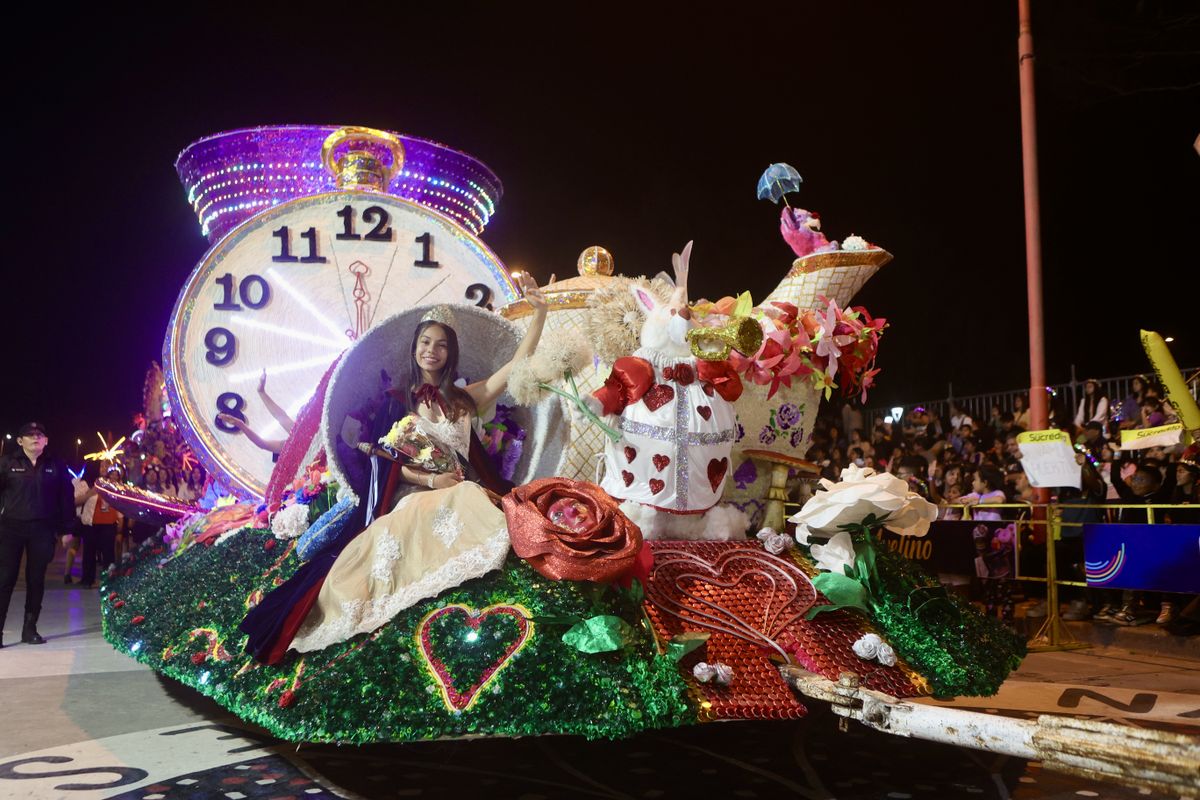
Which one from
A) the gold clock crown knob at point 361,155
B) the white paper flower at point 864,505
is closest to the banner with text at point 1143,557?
the white paper flower at point 864,505

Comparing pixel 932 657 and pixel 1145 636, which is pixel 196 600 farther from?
pixel 1145 636

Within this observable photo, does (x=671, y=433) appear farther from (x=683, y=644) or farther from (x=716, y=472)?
(x=683, y=644)

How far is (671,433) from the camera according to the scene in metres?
4.03

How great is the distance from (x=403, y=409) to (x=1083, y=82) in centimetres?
904

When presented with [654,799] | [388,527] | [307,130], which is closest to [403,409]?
[388,527]

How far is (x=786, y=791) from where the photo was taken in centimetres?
328

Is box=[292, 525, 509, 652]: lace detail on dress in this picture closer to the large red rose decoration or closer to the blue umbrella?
the large red rose decoration

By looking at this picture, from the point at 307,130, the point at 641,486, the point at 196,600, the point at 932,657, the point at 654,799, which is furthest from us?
the point at 307,130

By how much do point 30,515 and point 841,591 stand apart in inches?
224

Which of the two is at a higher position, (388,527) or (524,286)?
(524,286)

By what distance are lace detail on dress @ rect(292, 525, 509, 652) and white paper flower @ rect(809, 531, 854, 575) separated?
1245 millimetres

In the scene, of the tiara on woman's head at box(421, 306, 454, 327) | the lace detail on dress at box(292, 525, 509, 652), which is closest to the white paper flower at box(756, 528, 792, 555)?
the lace detail on dress at box(292, 525, 509, 652)

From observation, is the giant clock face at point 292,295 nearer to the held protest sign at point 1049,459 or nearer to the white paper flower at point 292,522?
the white paper flower at point 292,522

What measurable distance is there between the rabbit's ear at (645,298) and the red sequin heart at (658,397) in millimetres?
348
